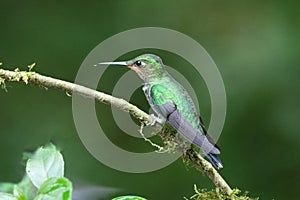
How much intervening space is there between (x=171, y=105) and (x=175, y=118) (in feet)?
0.16

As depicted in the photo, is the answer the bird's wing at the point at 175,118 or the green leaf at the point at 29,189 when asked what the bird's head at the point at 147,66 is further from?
the green leaf at the point at 29,189

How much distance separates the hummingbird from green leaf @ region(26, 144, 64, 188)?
0.35 meters

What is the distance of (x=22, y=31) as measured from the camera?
2490 mm

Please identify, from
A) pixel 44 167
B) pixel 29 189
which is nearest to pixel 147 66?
pixel 29 189

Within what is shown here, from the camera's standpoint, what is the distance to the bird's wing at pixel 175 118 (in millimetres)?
951

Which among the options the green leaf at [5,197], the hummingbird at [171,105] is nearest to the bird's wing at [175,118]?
the hummingbird at [171,105]

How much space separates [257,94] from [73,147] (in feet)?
2.81

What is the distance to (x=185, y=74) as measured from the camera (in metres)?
2.40

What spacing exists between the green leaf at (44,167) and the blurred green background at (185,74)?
1.52 m

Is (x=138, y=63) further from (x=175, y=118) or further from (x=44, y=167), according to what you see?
(x=44, y=167)

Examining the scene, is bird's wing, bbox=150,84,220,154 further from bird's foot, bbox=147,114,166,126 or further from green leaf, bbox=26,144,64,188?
green leaf, bbox=26,144,64,188

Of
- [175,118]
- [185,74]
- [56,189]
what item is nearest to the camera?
[56,189]

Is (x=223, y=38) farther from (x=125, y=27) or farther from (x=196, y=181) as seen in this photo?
(x=196, y=181)

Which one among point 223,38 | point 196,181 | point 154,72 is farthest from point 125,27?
point 154,72
